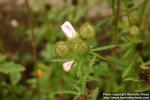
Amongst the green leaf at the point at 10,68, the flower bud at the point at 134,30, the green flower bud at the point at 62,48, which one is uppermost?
the flower bud at the point at 134,30

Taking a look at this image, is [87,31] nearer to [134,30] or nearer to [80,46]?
[80,46]

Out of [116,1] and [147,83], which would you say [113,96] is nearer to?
[147,83]

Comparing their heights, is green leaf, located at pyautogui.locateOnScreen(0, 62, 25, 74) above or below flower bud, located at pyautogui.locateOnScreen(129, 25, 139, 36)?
below

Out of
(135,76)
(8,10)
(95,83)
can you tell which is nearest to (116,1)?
(135,76)

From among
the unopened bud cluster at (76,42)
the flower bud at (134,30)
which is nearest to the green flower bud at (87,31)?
the unopened bud cluster at (76,42)

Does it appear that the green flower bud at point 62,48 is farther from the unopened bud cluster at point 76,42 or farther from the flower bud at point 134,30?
the flower bud at point 134,30

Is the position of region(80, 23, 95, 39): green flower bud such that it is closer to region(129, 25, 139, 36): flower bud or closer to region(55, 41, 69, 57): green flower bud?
region(55, 41, 69, 57): green flower bud

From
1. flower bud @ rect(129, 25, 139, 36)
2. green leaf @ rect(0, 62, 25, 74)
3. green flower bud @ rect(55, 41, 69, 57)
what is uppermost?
flower bud @ rect(129, 25, 139, 36)

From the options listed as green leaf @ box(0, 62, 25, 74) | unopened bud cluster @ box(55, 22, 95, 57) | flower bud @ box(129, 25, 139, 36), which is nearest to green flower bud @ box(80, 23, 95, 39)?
unopened bud cluster @ box(55, 22, 95, 57)
